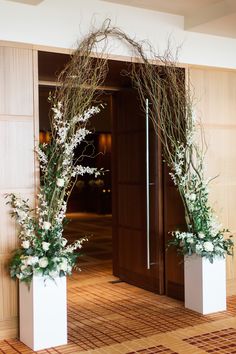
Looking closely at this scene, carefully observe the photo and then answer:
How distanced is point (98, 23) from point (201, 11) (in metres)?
1.14

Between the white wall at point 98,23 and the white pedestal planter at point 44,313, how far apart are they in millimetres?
2158

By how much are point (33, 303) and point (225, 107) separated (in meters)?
3.15

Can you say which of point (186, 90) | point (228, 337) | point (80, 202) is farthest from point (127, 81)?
point (80, 202)

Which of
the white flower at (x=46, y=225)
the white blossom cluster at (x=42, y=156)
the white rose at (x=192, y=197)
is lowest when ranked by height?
the white flower at (x=46, y=225)

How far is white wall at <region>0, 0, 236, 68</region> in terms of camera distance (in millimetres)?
4480

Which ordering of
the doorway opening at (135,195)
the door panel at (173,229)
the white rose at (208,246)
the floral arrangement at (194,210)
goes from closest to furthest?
the white rose at (208,246) < the floral arrangement at (194,210) < the door panel at (173,229) < the doorway opening at (135,195)

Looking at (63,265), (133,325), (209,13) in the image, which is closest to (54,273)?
(63,265)

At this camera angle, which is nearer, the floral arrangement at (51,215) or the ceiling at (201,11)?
the floral arrangement at (51,215)

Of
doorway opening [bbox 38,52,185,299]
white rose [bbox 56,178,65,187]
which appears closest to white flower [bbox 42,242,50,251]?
white rose [bbox 56,178,65,187]

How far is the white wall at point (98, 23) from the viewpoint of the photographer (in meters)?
4.48

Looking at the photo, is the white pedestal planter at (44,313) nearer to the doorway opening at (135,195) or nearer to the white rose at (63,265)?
the white rose at (63,265)

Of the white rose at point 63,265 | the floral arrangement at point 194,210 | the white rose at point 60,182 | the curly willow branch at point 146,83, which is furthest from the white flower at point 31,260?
the floral arrangement at point 194,210

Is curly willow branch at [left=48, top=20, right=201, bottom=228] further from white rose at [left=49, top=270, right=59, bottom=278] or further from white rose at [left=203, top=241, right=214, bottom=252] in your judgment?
white rose at [left=49, top=270, right=59, bottom=278]

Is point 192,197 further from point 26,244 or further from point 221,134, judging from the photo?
point 26,244
